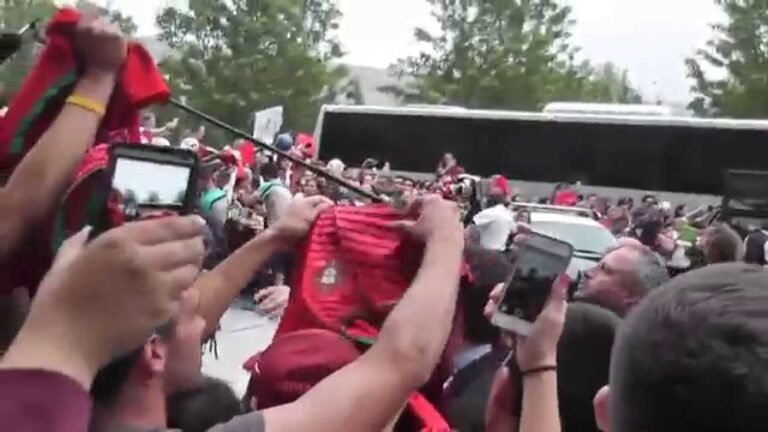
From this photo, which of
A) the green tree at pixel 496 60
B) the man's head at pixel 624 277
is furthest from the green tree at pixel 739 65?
the man's head at pixel 624 277

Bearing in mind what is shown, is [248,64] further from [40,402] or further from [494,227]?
[40,402]

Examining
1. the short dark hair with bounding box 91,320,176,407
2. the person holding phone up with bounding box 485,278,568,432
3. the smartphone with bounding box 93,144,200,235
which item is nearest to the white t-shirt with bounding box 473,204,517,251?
the person holding phone up with bounding box 485,278,568,432

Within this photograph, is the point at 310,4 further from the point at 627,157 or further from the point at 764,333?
the point at 764,333

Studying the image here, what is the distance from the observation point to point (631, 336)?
1.45m

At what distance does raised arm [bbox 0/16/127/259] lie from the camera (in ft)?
7.53

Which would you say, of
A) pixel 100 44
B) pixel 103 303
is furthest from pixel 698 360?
pixel 100 44

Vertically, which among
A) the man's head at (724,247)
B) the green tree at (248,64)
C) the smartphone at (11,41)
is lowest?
the green tree at (248,64)

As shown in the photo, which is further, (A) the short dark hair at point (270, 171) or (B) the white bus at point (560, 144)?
(B) the white bus at point (560, 144)

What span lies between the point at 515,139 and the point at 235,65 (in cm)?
1791

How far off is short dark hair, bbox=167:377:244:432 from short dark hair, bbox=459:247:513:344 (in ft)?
4.17

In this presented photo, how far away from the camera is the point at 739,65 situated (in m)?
41.7

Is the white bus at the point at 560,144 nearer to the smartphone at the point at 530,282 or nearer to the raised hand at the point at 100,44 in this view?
the smartphone at the point at 530,282

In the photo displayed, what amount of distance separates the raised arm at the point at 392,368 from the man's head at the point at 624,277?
6.42 ft

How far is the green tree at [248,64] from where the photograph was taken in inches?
1634
